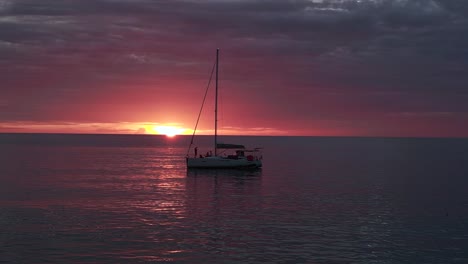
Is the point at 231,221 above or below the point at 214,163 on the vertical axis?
below

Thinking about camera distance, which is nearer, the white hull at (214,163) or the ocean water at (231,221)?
the ocean water at (231,221)

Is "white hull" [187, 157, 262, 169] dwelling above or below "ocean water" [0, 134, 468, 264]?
above

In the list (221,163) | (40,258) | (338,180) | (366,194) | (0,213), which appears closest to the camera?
(40,258)

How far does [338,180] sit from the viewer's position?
78.2 m

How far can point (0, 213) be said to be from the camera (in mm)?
44938

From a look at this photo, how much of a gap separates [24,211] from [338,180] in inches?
1851

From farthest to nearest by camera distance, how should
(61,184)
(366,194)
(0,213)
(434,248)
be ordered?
(61,184) → (366,194) → (0,213) → (434,248)

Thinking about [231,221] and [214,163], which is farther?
[214,163]

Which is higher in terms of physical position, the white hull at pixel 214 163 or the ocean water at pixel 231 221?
the white hull at pixel 214 163

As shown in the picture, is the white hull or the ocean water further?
the white hull

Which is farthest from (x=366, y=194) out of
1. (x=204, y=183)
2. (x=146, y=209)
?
(x=146, y=209)

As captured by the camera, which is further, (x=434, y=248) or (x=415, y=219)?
(x=415, y=219)

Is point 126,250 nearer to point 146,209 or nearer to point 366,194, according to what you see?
point 146,209

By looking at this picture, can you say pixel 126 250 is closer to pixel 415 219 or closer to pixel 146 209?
pixel 146 209
